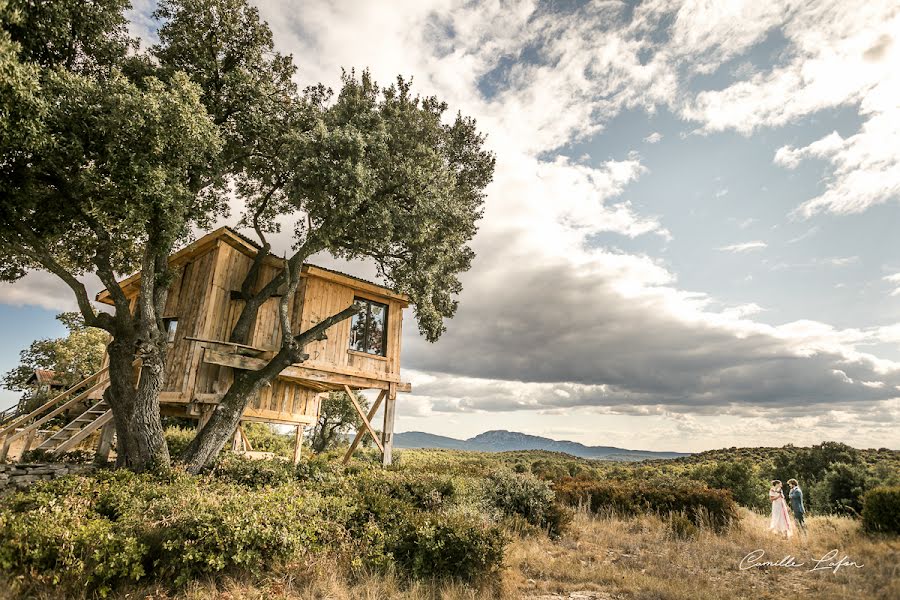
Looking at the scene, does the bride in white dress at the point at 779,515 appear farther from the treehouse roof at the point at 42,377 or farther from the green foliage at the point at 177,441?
the treehouse roof at the point at 42,377

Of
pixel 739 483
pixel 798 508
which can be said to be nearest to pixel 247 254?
pixel 798 508

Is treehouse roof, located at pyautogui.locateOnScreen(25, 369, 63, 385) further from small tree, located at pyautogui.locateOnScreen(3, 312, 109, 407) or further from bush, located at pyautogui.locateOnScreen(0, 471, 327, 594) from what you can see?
bush, located at pyautogui.locateOnScreen(0, 471, 327, 594)

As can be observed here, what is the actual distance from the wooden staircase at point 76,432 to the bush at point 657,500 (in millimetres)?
14756

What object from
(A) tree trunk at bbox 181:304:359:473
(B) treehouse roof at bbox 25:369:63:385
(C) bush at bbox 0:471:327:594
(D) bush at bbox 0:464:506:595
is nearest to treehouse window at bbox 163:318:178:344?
(A) tree trunk at bbox 181:304:359:473

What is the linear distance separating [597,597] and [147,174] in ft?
37.1

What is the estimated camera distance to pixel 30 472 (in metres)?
11.5

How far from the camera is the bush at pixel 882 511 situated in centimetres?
1148

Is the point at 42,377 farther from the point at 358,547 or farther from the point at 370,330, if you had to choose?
the point at 358,547

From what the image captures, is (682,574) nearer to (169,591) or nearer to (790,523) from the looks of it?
(790,523)

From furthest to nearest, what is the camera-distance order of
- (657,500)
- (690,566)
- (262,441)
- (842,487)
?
1. (262,441)
2. (842,487)
3. (657,500)
4. (690,566)

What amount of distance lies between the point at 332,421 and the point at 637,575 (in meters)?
32.3

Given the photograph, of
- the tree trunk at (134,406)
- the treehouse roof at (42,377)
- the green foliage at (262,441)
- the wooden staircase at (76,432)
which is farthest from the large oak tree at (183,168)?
the treehouse roof at (42,377)

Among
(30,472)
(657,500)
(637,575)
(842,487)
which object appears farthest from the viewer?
(842,487)

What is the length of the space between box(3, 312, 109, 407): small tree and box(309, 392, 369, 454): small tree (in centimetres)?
1678
